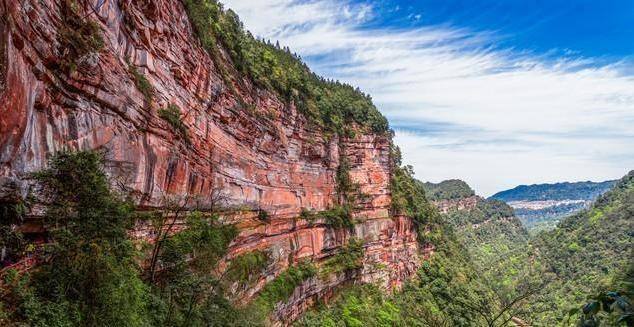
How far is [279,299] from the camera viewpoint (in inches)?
969

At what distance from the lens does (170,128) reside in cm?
1678

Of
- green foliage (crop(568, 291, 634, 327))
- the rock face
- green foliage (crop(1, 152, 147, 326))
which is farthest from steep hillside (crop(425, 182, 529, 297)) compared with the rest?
green foliage (crop(568, 291, 634, 327))

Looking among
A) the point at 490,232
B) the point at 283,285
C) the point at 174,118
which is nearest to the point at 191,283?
the point at 174,118

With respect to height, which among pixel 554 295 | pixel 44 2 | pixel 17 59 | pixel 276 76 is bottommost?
pixel 554 295

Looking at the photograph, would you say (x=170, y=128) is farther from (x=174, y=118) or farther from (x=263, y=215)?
(x=263, y=215)

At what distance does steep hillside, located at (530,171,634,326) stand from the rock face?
112ft

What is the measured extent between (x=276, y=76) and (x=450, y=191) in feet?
367

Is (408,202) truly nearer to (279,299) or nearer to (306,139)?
(306,139)

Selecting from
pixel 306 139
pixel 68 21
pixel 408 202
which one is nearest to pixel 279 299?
pixel 306 139

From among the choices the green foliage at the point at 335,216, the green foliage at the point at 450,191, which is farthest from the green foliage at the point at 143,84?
the green foliage at the point at 450,191

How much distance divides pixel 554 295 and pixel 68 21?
70.5 metres

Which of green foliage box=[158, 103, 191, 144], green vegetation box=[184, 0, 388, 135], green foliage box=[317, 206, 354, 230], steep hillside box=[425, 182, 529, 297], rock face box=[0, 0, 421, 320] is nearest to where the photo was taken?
rock face box=[0, 0, 421, 320]

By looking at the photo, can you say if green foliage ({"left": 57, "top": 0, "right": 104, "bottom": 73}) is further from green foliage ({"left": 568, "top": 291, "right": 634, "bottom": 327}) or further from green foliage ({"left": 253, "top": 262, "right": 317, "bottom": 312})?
green foliage ({"left": 253, "top": 262, "right": 317, "bottom": 312})

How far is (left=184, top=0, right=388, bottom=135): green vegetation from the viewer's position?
23.0 meters
